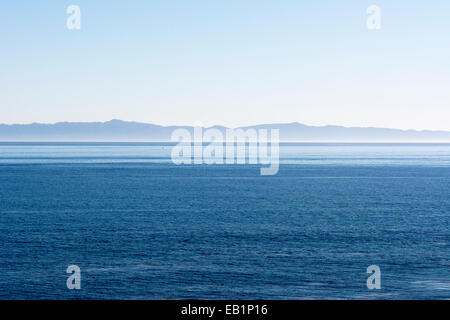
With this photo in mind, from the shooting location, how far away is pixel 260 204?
102 metres

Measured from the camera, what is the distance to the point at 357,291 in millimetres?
47031

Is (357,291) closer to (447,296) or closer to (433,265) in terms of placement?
(447,296)

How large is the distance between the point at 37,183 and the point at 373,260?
4265 inches
